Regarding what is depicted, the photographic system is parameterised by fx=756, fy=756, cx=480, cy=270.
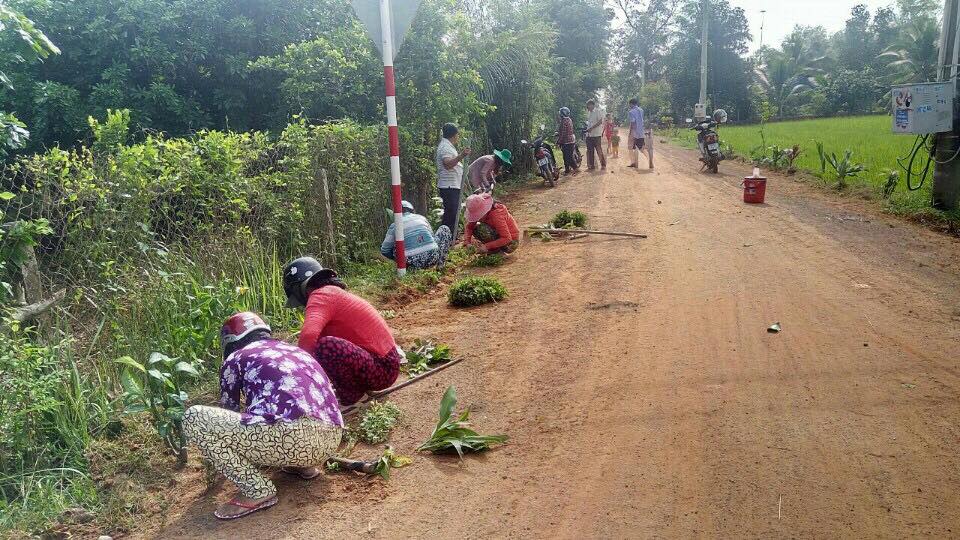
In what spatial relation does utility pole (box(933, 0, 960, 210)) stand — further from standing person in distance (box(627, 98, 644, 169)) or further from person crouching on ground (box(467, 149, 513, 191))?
standing person in distance (box(627, 98, 644, 169))

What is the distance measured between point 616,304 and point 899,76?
142 ft

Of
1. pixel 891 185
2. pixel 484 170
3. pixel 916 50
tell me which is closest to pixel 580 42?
pixel 891 185

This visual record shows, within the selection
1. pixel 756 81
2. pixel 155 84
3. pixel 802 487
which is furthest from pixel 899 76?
pixel 802 487

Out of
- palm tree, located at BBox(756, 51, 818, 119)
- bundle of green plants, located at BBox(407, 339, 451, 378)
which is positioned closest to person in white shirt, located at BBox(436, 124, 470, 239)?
bundle of green plants, located at BBox(407, 339, 451, 378)

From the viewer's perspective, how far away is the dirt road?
362 cm

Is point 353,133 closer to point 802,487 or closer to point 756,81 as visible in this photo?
point 802,487

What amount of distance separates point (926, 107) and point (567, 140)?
8.57 meters

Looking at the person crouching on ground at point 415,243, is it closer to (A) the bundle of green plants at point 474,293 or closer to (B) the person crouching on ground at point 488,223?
(B) the person crouching on ground at point 488,223

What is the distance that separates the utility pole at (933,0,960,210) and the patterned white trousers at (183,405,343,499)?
10.3 m

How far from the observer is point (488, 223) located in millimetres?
9414

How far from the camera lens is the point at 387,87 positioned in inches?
303

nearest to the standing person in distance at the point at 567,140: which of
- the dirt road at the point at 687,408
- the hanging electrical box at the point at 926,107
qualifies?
the hanging electrical box at the point at 926,107

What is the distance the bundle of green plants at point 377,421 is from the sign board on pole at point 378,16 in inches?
167

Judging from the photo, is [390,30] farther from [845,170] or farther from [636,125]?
Result: [636,125]
